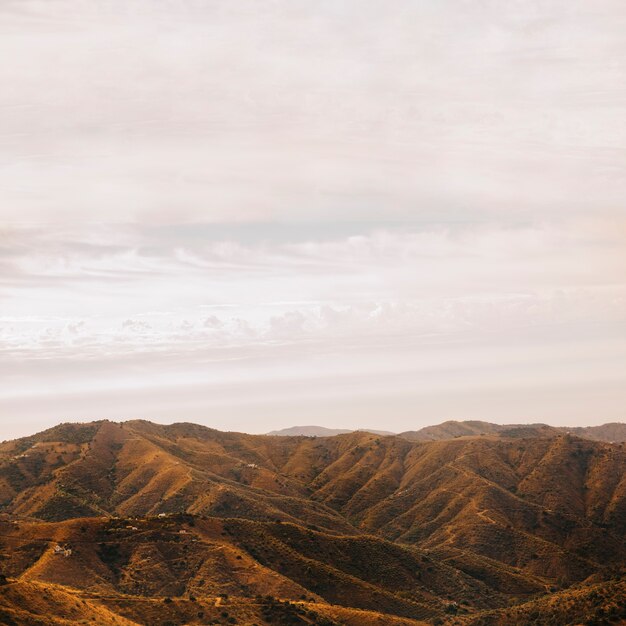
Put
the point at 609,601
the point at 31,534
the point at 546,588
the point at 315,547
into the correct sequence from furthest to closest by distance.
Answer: the point at 546,588 → the point at 315,547 → the point at 31,534 → the point at 609,601

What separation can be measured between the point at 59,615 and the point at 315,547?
74.0 metres

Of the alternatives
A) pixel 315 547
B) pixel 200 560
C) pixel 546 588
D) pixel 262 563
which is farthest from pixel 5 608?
pixel 546 588

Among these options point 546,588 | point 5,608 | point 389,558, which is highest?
point 5,608

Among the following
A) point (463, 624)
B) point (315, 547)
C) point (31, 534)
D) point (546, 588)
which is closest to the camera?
point (463, 624)

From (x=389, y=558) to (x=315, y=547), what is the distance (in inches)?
755

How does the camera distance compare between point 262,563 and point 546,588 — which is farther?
point 546,588

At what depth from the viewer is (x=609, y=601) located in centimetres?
11244

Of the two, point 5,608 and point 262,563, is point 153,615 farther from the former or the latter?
point 262,563

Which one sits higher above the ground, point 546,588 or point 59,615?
point 59,615

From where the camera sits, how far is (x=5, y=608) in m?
92.7

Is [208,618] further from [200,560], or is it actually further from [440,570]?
[440,570]

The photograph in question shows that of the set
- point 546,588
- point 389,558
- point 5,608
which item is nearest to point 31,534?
point 5,608

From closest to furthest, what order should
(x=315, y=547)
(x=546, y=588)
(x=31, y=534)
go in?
(x=31, y=534)
(x=315, y=547)
(x=546, y=588)

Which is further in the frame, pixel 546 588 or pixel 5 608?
pixel 546 588
